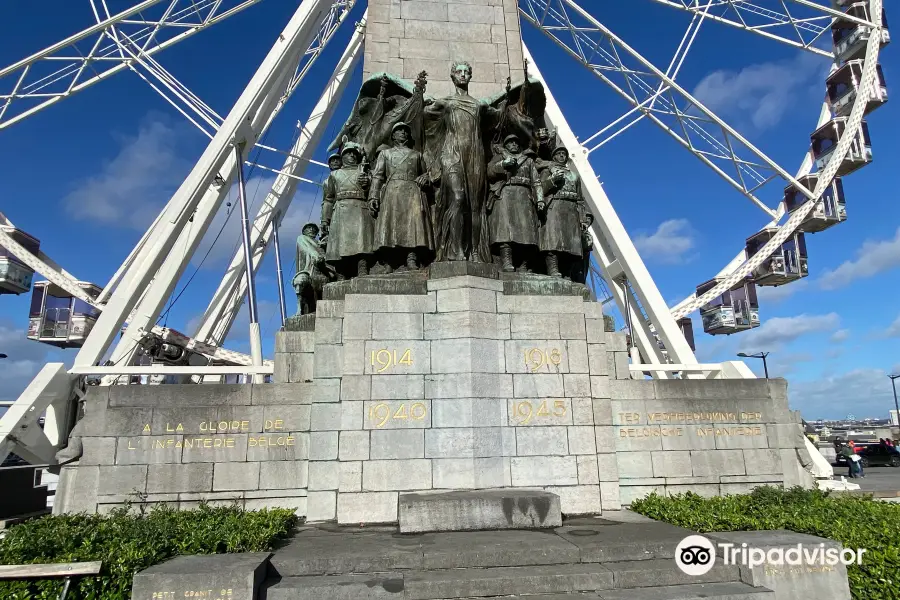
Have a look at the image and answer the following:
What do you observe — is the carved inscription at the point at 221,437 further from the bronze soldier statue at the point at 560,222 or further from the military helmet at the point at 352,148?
the bronze soldier statue at the point at 560,222

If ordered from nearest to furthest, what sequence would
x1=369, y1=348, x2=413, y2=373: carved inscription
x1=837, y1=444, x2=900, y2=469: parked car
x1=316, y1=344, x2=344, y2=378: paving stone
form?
x1=369, y1=348, x2=413, y2=373: carved inscription → x1=316, y1=344, x2=344, y2=378: paving stone → x1=837, y1=444, x2=900, y2=469: parked car

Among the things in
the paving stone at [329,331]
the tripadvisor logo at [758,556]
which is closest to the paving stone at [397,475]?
the paving stone at [329,331]

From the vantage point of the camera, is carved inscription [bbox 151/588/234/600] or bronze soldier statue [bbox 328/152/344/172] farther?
bronze soldier statue [bbox 328/152/344/172]

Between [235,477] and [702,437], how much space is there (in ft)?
27.6

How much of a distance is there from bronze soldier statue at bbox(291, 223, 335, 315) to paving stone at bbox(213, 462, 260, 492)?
3791 mm

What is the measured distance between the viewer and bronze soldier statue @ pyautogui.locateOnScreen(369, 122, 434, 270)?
1095 cm

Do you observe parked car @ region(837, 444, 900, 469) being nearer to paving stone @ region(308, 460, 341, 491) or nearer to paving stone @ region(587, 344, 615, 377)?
paving stone @ region(587, 344, 615, 377)

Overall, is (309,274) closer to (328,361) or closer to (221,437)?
(328,361)

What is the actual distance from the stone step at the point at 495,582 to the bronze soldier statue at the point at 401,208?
5.95 metres

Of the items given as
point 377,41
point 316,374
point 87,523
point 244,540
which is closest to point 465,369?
point 316,374

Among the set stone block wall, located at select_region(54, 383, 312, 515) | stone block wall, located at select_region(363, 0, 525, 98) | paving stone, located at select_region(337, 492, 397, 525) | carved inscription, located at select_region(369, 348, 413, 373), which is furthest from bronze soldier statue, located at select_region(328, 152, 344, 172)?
paving stone, located at select_region(337, 492, 397, 525)

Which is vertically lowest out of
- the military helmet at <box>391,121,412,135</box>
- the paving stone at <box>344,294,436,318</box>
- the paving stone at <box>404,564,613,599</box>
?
the paving stone at <box>404,564,613,599</box>

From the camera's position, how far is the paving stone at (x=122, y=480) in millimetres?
9531

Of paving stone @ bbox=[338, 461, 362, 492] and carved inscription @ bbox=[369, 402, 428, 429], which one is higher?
carved inscription @ bbox=[369, 402, 428, 429]
